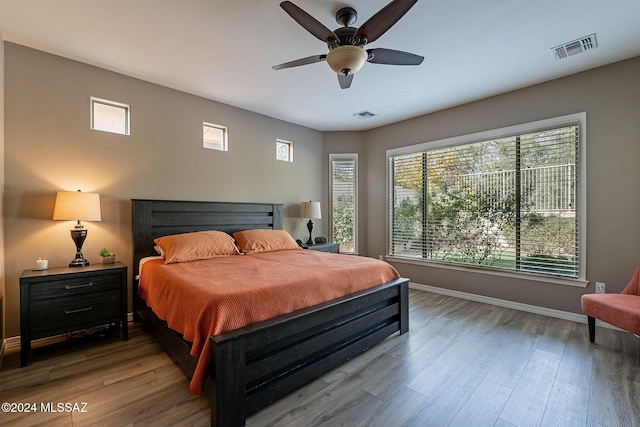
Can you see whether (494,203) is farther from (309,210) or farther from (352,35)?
(352,35)

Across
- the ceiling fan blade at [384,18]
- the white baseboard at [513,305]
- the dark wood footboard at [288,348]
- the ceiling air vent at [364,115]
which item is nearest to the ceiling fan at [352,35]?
the ceiling fan blade at [384,18]

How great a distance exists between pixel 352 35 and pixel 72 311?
3271 millimetres

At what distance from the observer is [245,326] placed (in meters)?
1.70

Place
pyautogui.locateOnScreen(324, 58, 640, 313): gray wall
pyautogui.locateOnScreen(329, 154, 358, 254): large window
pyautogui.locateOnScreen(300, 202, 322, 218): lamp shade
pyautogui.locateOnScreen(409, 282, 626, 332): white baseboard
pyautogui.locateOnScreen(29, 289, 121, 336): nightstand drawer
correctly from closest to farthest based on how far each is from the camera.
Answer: pyautogui.locateOnScreen(29, 289, 121, 336): nightstand drawer
pyautogui.locateOnScreen(324, 58, 640, 313): gray wall
pyautogui.locateOnScreen(409, 282, 626, 332): white baseboard
pyautogui.locateOnScreen(300, 202, 322, 218): lamp shade
pyautogui.locateOnScreen(329, 154, 358, 254): large window

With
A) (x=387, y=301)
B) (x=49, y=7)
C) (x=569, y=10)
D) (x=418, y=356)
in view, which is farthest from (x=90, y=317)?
(x=569, y=10)

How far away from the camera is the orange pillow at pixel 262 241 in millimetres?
3635

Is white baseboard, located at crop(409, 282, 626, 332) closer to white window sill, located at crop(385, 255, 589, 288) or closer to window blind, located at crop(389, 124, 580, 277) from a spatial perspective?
white window sill, located at crop(385, 255, 589, 288)

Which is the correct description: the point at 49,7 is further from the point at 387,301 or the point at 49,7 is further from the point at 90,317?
the point at 387,301

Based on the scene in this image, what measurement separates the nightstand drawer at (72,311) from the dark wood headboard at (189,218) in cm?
59

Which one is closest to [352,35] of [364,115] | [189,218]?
[364,115]

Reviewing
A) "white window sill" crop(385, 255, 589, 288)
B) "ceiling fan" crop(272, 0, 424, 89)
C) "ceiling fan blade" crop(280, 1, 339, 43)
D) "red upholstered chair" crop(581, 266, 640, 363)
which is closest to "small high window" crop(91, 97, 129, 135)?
"ceiling fan" crop(272, 0, 424, 89)

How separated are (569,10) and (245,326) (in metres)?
3.34

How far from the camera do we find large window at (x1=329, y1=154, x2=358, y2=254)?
5.34m

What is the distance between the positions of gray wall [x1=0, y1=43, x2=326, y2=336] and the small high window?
75 mm
